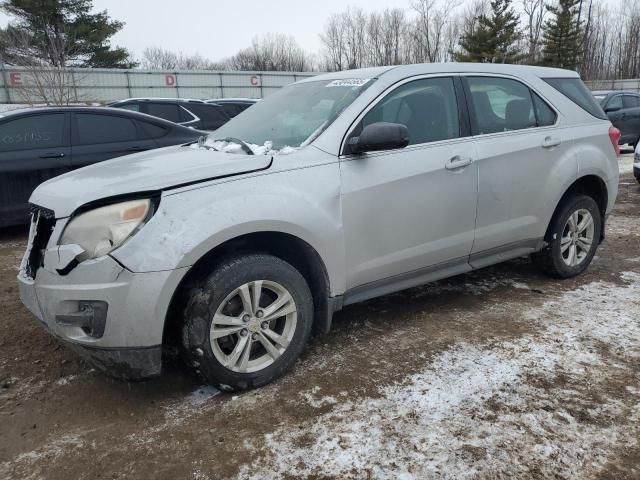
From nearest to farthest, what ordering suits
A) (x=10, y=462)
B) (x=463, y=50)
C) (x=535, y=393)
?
(x=10, y=462), (x=535, y=393), (x=463, y=50)

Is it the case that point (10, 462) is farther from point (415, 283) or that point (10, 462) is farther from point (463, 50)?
point (463, 50)

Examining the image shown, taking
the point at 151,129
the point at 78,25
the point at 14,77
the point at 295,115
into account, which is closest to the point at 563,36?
the point at 78,25

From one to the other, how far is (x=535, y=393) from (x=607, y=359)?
68 cm

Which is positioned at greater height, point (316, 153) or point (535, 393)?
point (316, 153)

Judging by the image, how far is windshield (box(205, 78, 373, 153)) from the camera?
3.14m

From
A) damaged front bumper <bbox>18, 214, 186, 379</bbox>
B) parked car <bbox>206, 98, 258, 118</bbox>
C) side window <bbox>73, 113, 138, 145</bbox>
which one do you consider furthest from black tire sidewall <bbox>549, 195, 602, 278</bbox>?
parked car <bbox>206, 98, 258, 118</bbox>

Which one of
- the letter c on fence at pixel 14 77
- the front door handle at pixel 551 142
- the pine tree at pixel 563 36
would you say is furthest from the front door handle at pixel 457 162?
the pine tree at pixel 563 36

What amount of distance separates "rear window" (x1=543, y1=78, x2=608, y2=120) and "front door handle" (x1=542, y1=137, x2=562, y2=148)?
0.48 metres

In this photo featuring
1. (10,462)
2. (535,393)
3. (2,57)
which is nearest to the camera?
(10,462)

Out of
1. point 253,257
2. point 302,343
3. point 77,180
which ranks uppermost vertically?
point 77,180

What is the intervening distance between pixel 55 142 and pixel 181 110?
4.42 meters

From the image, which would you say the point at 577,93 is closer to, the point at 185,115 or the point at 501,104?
the point at 501,104

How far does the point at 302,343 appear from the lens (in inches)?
115

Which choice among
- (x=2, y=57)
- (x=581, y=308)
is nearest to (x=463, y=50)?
(x=2, y=57)
